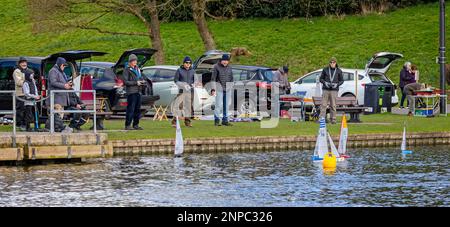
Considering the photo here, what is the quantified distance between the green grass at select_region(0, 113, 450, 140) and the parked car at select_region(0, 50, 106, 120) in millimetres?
1293

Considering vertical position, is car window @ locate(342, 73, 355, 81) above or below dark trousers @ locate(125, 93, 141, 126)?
above

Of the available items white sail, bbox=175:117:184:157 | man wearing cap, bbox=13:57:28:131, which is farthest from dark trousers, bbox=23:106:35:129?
white sail, bbox=175:117:184:157

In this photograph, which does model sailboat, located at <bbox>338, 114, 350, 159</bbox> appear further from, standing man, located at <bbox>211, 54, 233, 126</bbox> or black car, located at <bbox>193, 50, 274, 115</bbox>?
black car, located at <bbox>193, 50, 274, 115</bbox>

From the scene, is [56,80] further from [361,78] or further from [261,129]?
[361,78]

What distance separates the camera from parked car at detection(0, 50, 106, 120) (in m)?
31.7

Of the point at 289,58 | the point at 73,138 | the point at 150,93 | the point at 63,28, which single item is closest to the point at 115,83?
the point at 150,93

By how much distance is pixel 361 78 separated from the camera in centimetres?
4056

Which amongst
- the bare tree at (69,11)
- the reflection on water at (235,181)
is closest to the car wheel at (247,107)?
the reflection on water at (235,181)

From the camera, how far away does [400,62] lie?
5228 cm

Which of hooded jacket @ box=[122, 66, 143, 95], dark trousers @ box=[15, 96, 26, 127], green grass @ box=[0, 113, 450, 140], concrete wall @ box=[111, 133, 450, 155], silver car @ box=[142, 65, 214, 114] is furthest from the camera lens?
silver car @ box=[142, 65, 214, 114]

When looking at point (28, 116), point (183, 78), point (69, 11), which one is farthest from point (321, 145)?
point (69, 11)

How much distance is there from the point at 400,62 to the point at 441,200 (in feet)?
102
